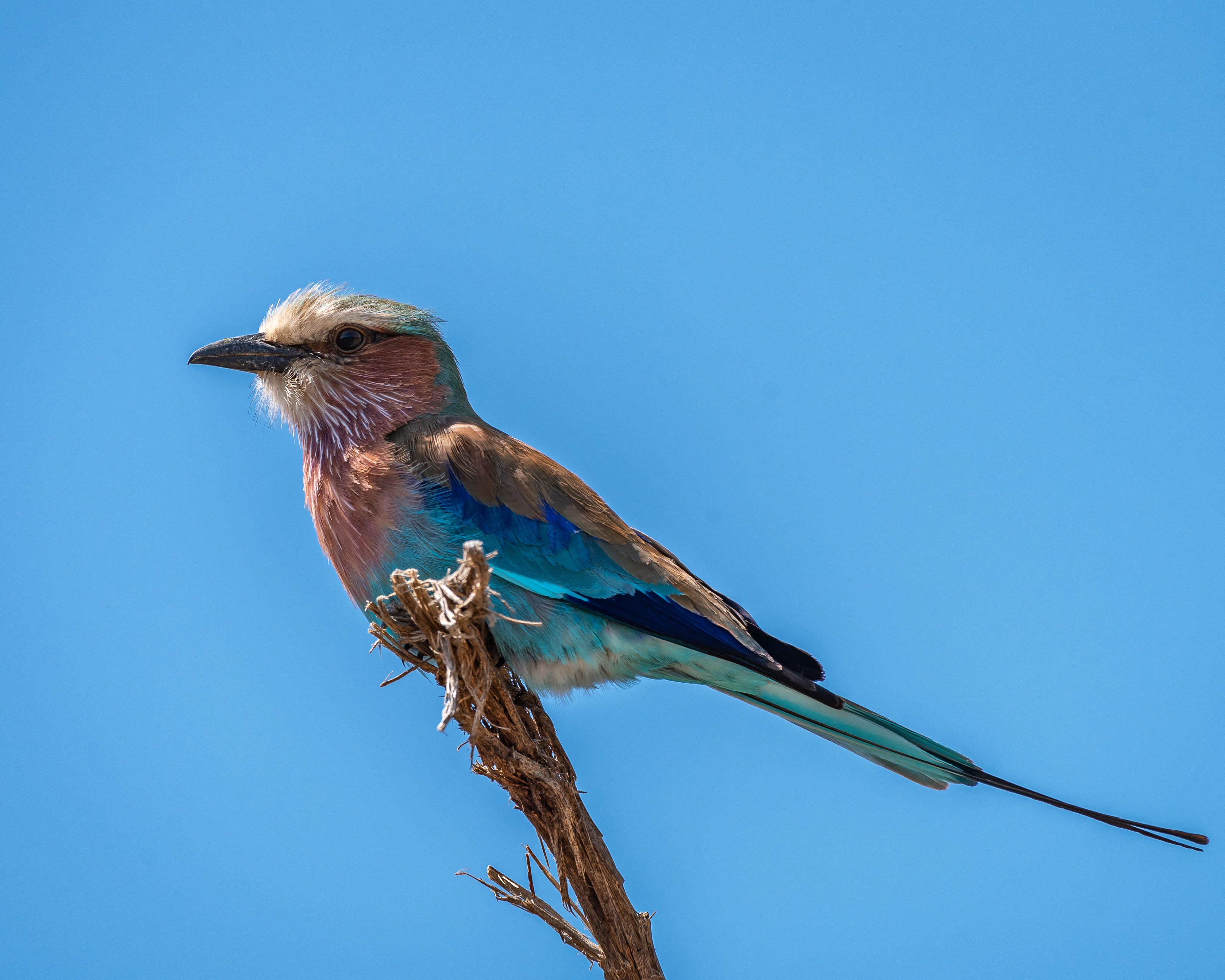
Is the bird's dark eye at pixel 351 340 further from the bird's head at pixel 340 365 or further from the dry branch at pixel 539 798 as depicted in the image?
the dry branch at pixel 539 798

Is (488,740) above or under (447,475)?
under

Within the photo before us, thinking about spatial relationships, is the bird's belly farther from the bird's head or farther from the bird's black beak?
the bird's black beak

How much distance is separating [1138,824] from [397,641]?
2.25 m

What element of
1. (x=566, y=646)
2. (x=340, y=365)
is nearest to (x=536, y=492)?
(x=566, y=646)

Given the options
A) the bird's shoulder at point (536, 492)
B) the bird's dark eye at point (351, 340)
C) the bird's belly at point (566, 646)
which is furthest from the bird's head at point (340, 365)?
the bird's belly at point (566, 646)

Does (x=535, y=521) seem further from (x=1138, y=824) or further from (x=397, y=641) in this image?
(x=1138, y=824)

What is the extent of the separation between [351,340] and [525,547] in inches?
45.8

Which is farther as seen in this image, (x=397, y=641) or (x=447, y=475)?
(x=447, y=475)

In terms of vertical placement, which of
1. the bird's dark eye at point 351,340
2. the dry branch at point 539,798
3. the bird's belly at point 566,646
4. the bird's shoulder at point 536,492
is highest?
the bird's dark eye at point 351,340

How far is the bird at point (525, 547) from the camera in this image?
3.64m

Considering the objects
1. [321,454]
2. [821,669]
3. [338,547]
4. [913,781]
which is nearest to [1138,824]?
[913,781]

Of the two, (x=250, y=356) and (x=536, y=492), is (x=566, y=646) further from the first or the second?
(x=250, y=356)

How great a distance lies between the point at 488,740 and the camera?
3066 mm

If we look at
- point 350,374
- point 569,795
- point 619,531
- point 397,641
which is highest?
point 350,374
